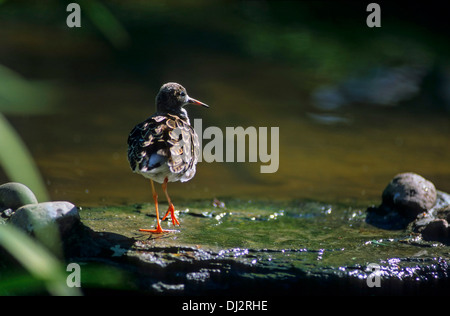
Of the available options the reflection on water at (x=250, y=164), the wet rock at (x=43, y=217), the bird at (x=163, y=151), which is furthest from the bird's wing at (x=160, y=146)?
the reflection on water at (x=250, y=164)

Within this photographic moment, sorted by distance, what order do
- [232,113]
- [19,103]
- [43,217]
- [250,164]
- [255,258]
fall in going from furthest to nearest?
[232,113], [250,164], [255,258], [43,217], [19,103]

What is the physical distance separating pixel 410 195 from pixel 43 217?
3.72 m

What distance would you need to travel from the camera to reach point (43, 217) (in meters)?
4.24

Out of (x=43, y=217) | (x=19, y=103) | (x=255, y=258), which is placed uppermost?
(x=19, y=103)

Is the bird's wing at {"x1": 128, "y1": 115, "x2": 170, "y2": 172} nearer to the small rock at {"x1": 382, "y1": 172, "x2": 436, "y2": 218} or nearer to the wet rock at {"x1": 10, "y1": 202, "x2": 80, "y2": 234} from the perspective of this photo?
the wet rock at {"x1": 10, "y1": 202, "x2": 80, "y2": 234}

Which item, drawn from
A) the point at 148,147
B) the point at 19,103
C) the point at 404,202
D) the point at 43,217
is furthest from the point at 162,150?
the point at 19,103

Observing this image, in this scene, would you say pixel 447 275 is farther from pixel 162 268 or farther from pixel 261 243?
pixel 162 268

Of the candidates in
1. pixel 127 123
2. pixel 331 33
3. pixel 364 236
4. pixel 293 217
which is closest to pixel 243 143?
pixel 127 123

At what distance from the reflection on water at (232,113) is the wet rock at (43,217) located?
4.84 ft

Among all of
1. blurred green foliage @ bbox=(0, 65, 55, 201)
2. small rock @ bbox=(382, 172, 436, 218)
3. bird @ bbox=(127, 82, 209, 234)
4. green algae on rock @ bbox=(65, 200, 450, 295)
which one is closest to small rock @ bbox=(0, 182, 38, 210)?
green algae on rock @ bbox=(65, 200, 450, 295)

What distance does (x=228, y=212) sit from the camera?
630cm

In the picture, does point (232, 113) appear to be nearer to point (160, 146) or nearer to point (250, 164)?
point (250, 164)

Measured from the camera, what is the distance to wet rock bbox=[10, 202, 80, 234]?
4207mm

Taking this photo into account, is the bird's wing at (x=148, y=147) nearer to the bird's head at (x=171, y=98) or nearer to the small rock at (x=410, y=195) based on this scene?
the bird's head at (x=171, y=98)
